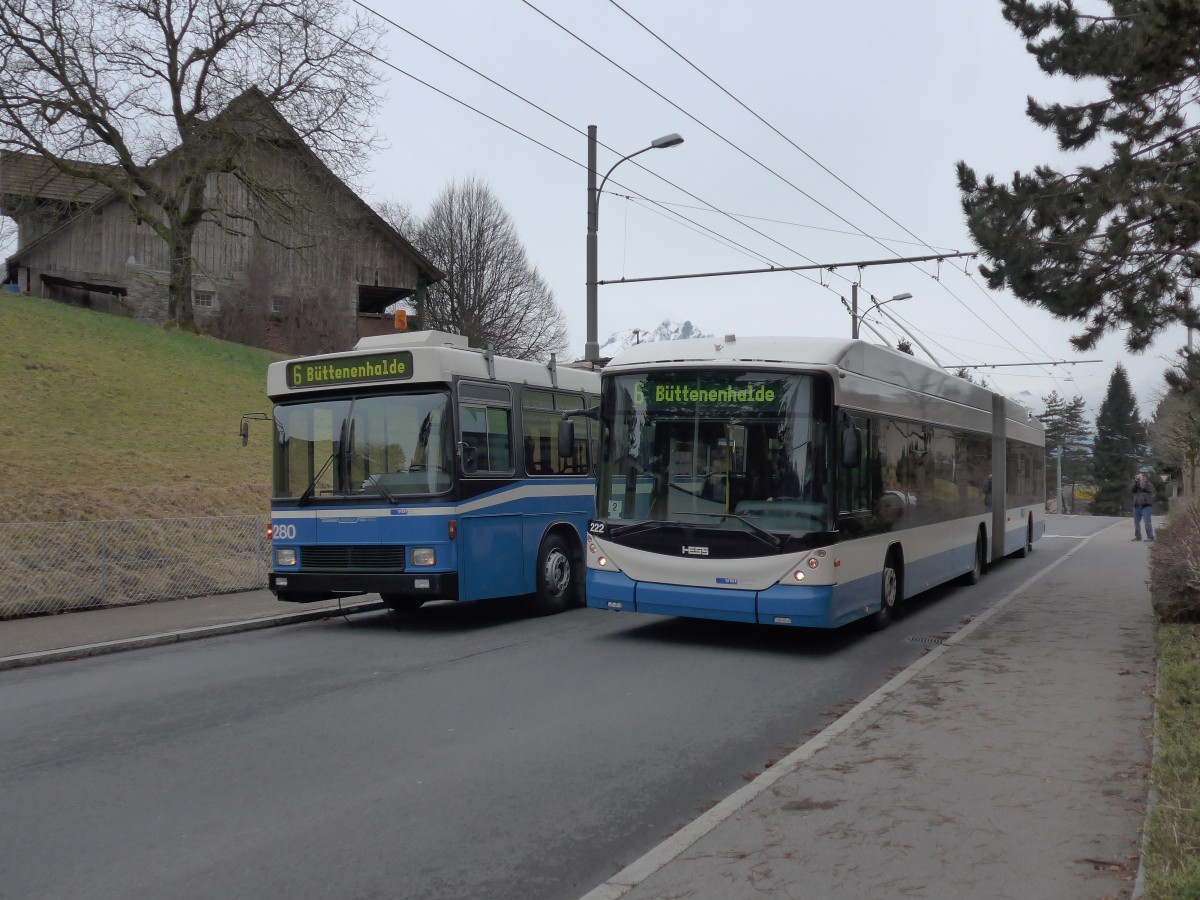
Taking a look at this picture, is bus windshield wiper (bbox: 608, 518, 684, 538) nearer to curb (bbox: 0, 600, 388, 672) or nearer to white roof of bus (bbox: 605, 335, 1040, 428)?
white roof of bus (bbox: 605, 335, 1040, 428)

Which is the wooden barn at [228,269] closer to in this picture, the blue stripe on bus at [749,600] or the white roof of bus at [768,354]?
the white roof of bus at [768,354]

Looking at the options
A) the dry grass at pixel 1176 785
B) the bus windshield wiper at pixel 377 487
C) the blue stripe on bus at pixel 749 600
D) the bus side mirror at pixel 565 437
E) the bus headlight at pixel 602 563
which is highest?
the bus side mirror at pixel 565 437

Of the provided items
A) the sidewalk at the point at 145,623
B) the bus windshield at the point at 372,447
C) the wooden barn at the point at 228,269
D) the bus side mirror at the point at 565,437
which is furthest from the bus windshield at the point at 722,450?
the wooden barn at the point at 228,269

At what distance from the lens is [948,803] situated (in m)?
5.51

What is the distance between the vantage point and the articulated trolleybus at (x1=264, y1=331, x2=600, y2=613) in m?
11.4

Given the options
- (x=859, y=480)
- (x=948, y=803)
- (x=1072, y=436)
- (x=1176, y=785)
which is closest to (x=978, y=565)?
(x=859, y=480)

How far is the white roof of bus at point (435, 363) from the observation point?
37.8 ft

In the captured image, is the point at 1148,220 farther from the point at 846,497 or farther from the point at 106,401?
the point at 106,401

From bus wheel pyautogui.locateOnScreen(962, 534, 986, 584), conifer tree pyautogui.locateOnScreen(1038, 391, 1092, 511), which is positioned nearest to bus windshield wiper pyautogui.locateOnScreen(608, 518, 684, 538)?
bus wheel pyautogui.locateOnScreen(962, 534, 986, 584)

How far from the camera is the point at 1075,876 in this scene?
178 inches

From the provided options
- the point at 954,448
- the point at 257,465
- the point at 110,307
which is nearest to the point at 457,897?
the point at 954,448

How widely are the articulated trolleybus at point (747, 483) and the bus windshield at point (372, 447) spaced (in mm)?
1461

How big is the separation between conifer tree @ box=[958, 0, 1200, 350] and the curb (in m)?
8.78

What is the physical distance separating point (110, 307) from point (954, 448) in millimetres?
36873
